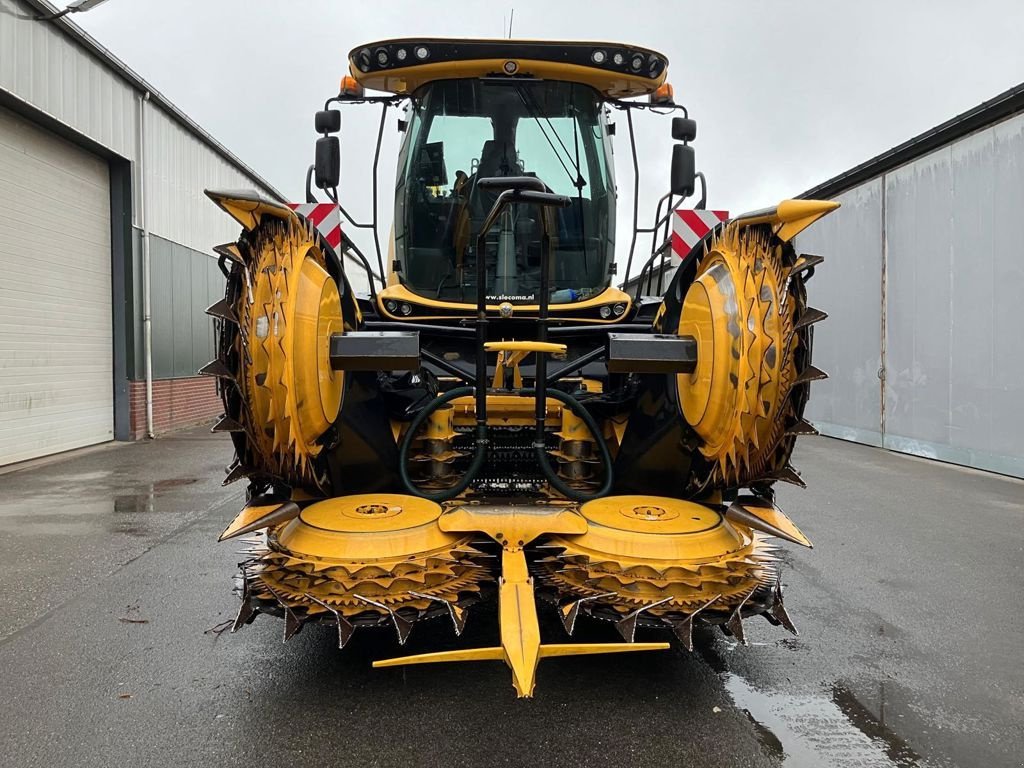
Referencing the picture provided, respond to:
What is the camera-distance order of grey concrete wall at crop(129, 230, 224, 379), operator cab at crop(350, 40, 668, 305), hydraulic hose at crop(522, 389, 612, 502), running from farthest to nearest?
grey concrete wall at crop(129, 230, 224, 379) < operator cab at crop(350, 40, 668, 305) < hydraulic hose at crop(522, 389, 612, 502)

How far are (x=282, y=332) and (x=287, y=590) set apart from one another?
0.90m

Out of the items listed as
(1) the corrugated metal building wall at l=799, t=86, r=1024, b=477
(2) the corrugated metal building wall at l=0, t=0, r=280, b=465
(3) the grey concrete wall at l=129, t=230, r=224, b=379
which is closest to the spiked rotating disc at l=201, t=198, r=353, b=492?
(2) the corrugated metal building wall at l=0, t=0, r=280, b=465

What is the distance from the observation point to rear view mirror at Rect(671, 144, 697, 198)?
4.38 metres

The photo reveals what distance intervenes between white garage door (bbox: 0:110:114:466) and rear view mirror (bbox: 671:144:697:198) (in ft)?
26.1

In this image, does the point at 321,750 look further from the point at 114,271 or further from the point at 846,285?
the point at 846,285

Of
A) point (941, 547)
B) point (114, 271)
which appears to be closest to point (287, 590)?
point (941, 547)

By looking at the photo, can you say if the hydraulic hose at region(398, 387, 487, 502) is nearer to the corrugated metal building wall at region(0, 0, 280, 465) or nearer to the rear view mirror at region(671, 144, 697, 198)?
the rear view mirror at region(671, 144, 697, 198)

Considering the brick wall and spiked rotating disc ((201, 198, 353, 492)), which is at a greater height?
spiked rotating disc ((201, 198, 353, 492))

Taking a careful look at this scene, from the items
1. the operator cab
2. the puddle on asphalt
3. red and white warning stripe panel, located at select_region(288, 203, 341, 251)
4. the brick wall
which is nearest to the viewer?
the puddle on asphalt

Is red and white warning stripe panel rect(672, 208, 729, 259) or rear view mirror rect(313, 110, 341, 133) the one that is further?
red and white warning stripe panel rect(672, 208, 729, 259)

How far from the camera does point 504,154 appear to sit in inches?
163

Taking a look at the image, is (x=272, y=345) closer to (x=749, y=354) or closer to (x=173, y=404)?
(x=749, y=354)

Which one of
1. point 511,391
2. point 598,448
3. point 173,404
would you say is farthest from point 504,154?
point 173,404

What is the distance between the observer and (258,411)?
8.64 ft
